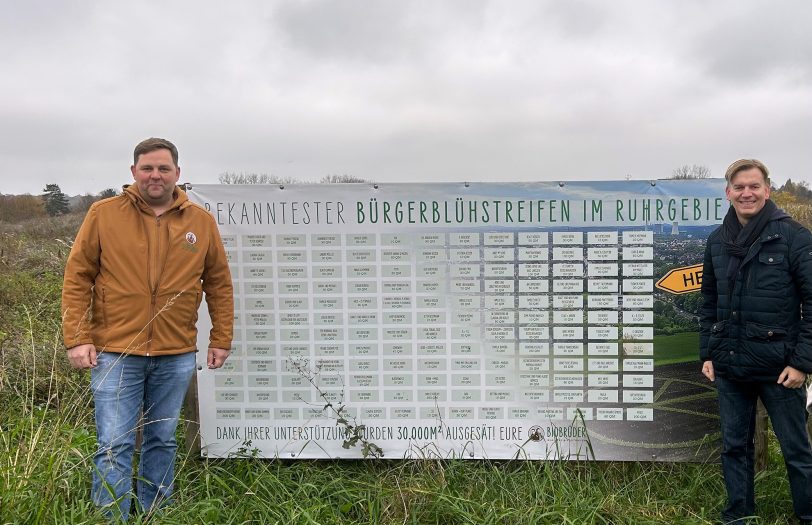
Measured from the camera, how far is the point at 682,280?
3.98 meters

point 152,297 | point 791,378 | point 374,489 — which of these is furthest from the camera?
point 374,489

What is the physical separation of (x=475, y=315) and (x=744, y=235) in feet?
5.66

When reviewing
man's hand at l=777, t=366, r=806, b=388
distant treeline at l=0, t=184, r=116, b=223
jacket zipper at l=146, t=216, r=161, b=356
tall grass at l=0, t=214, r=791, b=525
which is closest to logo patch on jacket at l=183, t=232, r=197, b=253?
jacket zipper at l=146, t=216, r=161, b=356

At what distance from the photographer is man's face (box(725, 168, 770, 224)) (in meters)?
3.15

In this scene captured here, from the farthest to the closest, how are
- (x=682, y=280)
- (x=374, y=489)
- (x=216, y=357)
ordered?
1. (x=682, y=280)
2. (x=374, y=489)
3. (x=216, y=357)

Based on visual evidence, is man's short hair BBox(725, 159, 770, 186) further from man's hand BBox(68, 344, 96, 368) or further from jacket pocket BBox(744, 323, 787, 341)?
man's hand BBox(68, 344, 96, 368)

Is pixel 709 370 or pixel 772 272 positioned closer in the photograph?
pixel 772 272

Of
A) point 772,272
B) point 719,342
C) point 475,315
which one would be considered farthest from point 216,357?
point 772,272

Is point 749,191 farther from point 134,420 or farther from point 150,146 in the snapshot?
point 134,420

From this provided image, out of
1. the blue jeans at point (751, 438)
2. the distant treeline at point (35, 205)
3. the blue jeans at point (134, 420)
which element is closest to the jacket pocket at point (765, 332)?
the blue jeans at point (751, 438)

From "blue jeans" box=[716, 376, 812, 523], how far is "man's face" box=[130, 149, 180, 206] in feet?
11.4

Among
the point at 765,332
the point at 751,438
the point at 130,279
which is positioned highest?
the point at 130,279

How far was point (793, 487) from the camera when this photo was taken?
3221 millimetres

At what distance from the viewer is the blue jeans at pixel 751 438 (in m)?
3.13
